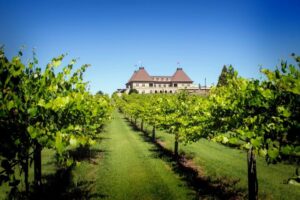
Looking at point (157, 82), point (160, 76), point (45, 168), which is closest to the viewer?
point (45, 168)

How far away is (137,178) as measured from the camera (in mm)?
17125

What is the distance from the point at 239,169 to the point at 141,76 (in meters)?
100

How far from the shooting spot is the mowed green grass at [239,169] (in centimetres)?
1471

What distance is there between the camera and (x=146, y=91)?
11581 centimetres

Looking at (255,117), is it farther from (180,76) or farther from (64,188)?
(180,76)

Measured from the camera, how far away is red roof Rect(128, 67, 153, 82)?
382 ft

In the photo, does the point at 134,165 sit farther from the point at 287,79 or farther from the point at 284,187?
the point at 287,79

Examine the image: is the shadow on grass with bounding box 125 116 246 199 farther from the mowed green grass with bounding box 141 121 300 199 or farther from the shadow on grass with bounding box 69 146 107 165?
the shadow on grass with bounding box 69 146 107 165

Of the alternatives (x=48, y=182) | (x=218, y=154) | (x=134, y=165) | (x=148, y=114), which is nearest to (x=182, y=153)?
(x=218, y=154)

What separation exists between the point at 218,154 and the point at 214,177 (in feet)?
24.3

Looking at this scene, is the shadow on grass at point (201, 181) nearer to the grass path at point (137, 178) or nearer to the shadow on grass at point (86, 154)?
the grass path at point (137, 178)

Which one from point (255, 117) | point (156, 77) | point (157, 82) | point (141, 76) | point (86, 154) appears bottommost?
point (86, 154)

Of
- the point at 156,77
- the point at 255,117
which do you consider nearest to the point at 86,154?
the point at 255,117

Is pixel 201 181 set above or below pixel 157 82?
below
